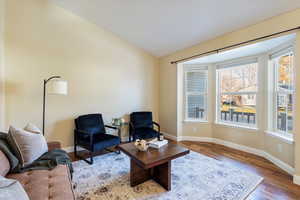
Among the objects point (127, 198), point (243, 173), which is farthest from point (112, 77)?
point (243, 173)

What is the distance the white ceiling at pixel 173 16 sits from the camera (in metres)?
2.30

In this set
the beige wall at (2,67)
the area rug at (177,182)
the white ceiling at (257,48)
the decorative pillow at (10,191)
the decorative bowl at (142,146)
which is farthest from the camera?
the beige wall at (2,67)

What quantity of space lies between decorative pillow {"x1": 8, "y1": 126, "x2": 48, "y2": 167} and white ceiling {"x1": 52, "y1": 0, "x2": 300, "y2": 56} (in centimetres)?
249

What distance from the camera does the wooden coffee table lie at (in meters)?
1.91

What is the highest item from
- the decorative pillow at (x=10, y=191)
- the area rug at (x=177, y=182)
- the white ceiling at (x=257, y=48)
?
the white ceiling at (x=257, y=48)

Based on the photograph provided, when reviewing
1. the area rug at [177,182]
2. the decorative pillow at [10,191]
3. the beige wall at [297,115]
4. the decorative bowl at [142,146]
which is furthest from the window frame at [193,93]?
the decorative pillow at [10,191]

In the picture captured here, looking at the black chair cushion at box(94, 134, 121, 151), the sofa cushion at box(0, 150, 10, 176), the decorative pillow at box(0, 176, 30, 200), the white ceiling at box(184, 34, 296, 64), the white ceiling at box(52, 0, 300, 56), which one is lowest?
the black chair cushion at box(94, 134, 121, 151)

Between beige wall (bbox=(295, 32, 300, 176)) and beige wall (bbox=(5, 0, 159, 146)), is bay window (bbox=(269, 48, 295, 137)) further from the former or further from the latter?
beige wall (bbox=(5, 0, 159, 146))

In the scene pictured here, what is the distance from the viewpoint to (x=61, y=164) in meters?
1.82

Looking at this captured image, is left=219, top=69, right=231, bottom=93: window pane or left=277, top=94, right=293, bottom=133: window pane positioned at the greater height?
left=219, top=69, right=231, bottom=93: window pane

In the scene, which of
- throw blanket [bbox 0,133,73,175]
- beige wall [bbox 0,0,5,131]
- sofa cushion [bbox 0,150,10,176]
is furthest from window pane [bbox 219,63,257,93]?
beige wall [bbox 0,0,5,131]

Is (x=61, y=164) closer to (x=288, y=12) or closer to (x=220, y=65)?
(x=288, y=12)

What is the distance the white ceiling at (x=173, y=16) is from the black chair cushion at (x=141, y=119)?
182cm

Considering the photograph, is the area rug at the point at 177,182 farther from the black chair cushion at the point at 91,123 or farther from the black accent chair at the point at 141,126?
the black accent chair at the point at 141,126
